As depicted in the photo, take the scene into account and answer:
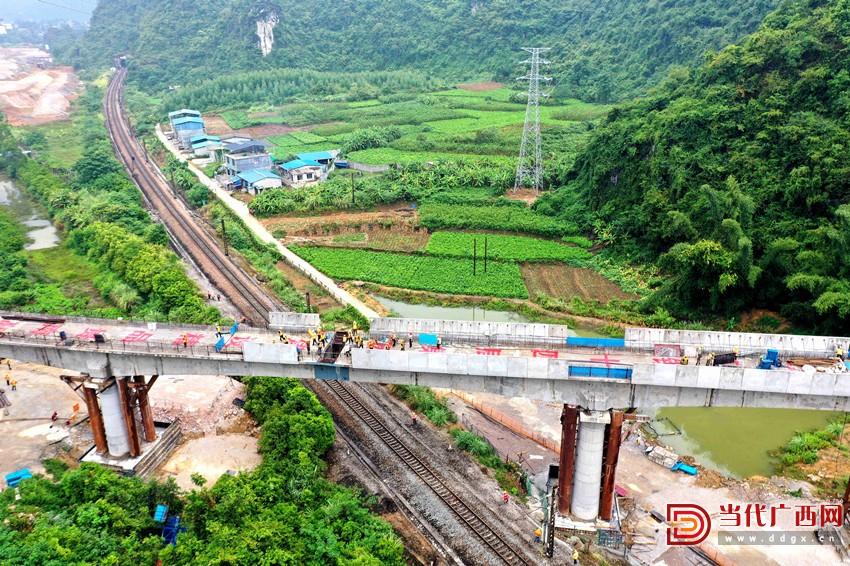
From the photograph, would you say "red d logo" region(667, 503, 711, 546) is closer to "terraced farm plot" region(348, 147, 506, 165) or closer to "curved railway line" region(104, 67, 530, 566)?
"curved railway line" region(104, 67, 530, 566)

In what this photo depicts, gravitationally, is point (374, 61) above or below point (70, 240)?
above

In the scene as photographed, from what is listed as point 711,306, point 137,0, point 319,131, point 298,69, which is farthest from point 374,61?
point 711,306

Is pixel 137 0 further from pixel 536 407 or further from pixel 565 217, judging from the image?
pixel 536 407

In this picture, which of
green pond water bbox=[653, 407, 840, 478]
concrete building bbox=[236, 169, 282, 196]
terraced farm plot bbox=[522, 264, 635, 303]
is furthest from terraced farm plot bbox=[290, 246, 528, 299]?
concrete building bbox=[236, 169, 282, 196]

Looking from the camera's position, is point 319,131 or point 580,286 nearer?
point 580,286

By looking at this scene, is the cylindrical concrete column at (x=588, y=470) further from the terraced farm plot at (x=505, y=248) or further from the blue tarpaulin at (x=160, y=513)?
the terraced farm plot at (x=505, y=248)

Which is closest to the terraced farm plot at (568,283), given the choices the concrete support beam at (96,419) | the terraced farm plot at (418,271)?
the terraced farm plot at (418,271)

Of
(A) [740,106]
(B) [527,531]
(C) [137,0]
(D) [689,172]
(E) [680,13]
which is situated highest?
(C) [137,0]
